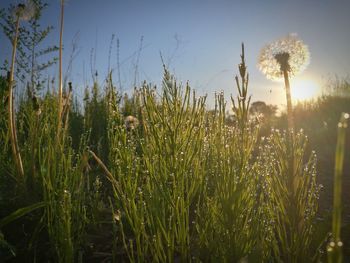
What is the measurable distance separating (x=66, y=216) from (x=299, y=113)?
8.49 metres

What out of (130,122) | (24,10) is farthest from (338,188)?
(24,10)

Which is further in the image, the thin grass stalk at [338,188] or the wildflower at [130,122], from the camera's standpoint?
the wildflower at [130,122]

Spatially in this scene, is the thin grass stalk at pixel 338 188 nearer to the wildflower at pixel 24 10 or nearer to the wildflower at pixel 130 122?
the wildflower at pixel 130 122

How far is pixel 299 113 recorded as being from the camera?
351 inches

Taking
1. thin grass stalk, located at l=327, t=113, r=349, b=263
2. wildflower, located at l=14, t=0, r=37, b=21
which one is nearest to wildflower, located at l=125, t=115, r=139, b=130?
wildflower, located at l=14, t=0, r=37, b=21

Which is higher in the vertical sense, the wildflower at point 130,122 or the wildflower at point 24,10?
the wildflower at point 24,10

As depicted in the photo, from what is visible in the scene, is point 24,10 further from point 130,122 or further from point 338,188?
point 338,188

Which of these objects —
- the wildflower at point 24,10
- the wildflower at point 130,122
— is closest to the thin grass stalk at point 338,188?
the wildflower at point 130,122

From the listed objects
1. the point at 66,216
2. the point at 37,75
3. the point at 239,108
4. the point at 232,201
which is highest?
the point at 37,75

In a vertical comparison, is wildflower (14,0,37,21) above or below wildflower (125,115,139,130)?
above

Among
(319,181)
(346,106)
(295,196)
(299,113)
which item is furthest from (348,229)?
(299,113)

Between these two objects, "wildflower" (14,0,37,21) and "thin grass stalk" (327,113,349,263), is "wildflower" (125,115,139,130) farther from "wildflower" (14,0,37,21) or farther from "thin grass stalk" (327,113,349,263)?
"thin grass stalk" (327,113,349,263)

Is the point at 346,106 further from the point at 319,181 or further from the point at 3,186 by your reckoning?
the point at 3,186

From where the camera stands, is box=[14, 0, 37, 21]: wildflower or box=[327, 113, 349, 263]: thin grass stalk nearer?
box=[327, 113, 349, 263]: thin grass stalk
